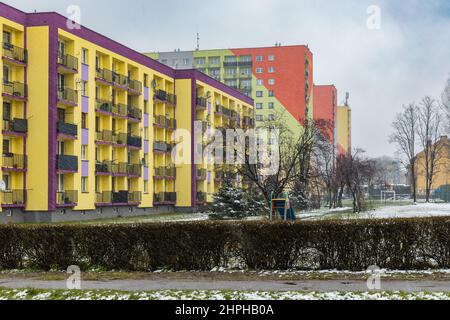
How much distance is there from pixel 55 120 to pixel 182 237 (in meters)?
28.3

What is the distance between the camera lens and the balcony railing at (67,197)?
41688mm

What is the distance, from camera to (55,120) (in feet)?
135

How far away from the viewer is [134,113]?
53.6 m

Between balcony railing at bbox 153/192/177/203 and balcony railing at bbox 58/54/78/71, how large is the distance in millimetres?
17849

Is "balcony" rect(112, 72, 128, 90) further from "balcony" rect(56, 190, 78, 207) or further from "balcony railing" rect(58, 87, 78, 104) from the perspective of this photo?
"balcony" rect(56, 190, 78, 207)

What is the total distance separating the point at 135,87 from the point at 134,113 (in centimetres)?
223

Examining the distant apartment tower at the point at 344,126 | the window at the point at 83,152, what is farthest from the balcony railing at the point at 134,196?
the distant apartment tower at the point at 344,126

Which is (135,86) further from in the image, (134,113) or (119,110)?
(119,110)

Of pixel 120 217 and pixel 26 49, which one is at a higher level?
pixel 26 49

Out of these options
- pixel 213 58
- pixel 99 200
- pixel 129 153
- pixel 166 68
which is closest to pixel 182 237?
pixel 99 200

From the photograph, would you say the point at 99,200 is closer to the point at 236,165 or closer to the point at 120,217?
the point at 120,217

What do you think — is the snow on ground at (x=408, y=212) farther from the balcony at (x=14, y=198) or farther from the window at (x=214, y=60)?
the window at (x=214, y=60)

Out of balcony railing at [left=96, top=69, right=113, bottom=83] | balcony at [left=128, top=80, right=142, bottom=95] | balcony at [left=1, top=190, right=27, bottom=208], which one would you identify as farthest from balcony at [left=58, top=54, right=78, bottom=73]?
balcony at [left=128, top=80, right=142, bottom=95]

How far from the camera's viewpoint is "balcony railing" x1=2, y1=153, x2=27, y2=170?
127ft
